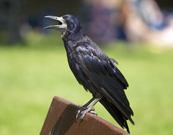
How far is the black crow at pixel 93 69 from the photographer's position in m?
2.82

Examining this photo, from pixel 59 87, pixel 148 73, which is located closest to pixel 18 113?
pixel 59 87

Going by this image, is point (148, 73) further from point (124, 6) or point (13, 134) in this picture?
→ point (124, 6)

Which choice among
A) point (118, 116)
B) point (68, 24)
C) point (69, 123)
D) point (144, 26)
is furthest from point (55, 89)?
→ point (144, 26)

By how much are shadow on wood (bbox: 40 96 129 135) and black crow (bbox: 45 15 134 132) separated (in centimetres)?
35

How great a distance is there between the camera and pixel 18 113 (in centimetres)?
641

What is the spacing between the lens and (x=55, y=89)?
8.23 m

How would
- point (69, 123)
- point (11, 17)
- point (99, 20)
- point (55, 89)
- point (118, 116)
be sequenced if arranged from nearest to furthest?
point (69, 123), point (118, 116), point (55, 89), point (11, 17), point (99, 20)

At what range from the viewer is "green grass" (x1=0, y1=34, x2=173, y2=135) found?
6121 mm

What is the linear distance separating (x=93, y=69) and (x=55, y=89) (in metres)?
5.40

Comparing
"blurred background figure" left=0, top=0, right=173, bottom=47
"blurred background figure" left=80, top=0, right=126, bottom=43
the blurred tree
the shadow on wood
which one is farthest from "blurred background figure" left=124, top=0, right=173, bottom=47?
the shadow on wood

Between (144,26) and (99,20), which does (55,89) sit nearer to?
(99,20)

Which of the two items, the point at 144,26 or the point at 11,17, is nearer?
the point at 11,17

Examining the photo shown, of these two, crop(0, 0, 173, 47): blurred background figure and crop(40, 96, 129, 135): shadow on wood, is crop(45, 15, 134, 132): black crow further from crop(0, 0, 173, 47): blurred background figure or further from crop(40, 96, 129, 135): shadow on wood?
crop(0, 0, 173, 47): blurred background figure

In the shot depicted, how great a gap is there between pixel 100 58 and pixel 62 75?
23.1ft
